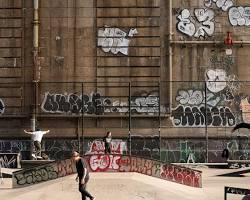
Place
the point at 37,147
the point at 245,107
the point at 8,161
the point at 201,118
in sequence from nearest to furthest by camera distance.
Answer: the point at 37,147, the point at 8,161, the point at 201,118, the point at 245,107

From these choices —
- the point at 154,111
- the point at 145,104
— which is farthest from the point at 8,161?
the point at 154,111

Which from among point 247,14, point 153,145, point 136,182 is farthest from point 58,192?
point 247,14

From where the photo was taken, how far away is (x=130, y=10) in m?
29.7

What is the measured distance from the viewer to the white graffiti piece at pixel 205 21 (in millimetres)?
29938

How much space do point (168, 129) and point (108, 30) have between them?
5.65m

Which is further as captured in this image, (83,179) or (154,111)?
(154,111)

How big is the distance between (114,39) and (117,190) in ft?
40.3

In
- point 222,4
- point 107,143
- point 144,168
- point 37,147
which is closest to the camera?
point 144,168

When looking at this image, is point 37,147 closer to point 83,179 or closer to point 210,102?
point 210,102

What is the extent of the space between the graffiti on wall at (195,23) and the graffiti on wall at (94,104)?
11.8 feet

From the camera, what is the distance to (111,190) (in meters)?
19.1

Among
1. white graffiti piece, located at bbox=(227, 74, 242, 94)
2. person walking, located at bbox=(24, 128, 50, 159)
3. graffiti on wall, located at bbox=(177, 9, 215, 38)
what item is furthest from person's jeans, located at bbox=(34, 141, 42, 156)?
white graffiti piece, located at bbox=(227, 74, 242, 94)

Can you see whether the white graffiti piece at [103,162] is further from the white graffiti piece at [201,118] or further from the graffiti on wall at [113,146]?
the white graffiti piece at [201,118]

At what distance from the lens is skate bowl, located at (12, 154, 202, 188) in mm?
20578
